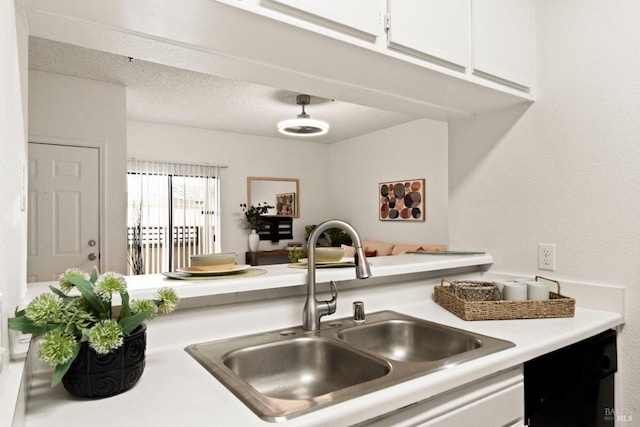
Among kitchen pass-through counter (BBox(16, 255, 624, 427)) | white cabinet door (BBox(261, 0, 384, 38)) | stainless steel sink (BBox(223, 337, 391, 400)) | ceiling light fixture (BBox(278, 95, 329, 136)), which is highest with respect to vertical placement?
ceiling light fixture (BBox(278, 95, 329, 136))

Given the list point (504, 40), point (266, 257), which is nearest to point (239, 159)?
point (266, 257)

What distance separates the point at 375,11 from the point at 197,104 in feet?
12.0

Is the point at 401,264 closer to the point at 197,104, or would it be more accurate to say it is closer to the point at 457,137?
Result: the point at 457,137

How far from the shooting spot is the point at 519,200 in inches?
74.8


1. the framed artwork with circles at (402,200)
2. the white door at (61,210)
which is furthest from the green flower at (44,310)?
the framed artwork with circles at (402,200)

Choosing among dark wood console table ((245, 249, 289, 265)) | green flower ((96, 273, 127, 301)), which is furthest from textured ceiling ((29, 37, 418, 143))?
green flower ((96, 273, 127, 301))

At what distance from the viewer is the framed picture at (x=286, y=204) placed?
6340mm

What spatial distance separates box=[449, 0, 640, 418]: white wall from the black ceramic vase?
5.63 ft

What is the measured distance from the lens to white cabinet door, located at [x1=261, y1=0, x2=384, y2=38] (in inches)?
42.3

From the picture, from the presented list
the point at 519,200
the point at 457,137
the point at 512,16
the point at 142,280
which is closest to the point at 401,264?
the point at 519,200

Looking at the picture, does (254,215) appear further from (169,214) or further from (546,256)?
(546,256)

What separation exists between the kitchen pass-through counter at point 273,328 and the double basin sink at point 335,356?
38mm

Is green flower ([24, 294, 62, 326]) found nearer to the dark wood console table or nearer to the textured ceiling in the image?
the textured ceiling

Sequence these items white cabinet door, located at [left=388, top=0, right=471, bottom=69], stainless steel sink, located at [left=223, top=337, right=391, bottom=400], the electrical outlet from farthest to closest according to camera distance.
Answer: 1. the electrical outlet
2. white cabinet door, located at [left=388, top=0, right=471, bottom=69]
3. stainless steel sink, located at [left=223, top=337, right=391, bottom=400]
